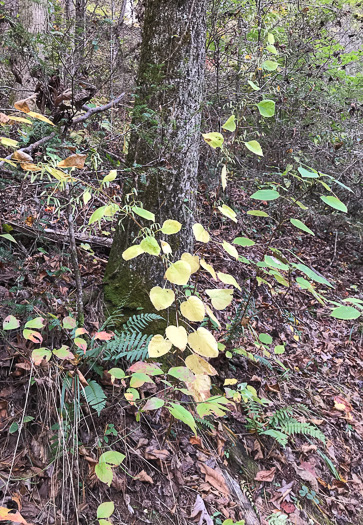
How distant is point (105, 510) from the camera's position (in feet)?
4.29

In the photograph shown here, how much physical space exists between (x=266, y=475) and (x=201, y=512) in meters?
0.60

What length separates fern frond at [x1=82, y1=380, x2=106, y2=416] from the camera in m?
1.54

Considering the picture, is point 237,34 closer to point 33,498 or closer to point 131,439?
point 131,439

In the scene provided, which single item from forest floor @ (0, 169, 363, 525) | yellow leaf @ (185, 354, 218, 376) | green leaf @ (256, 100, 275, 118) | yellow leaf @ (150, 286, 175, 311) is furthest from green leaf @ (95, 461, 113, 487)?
green leaf @ (256, 100, 275, 118)

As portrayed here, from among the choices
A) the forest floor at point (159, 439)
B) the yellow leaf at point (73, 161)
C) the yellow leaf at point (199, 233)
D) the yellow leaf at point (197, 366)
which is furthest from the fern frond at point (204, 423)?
the yellow leaf at point (73, 161)

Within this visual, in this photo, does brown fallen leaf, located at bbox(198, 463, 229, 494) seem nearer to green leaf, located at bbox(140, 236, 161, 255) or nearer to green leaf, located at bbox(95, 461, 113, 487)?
green leaf, located at bbox(95, 461, 113, 487)

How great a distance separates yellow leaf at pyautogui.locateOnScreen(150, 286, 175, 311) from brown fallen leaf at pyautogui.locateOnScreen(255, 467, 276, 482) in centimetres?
157

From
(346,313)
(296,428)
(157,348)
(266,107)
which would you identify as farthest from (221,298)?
(296,428)

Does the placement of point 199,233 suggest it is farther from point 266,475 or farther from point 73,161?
point 266,475

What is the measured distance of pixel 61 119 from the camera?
155 cm

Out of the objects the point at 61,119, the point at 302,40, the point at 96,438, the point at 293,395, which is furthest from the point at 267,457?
the point at 302,40

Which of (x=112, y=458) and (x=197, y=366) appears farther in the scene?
(x=112, y=458)

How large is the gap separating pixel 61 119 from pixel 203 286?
192 centimetres

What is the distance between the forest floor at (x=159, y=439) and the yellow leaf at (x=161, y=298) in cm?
88
